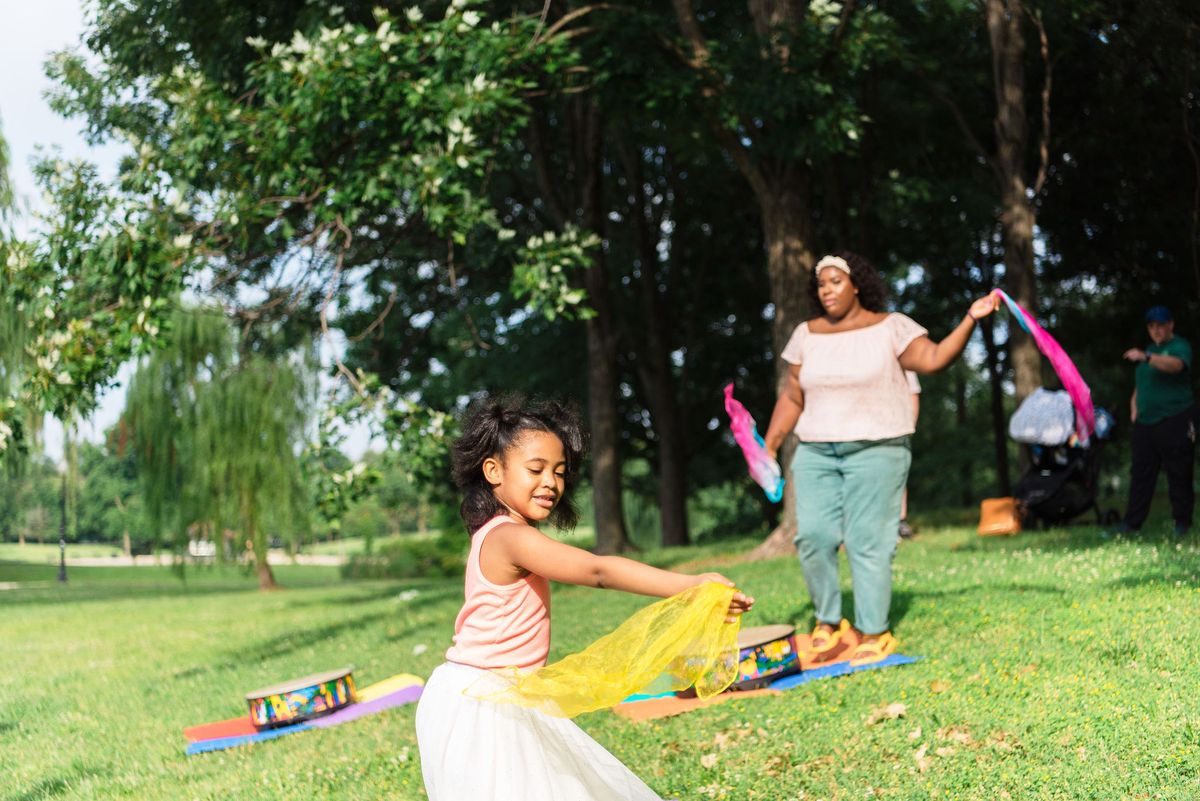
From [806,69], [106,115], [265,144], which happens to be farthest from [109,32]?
[806,69]

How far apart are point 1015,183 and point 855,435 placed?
10927mm

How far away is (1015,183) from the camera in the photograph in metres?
16.9

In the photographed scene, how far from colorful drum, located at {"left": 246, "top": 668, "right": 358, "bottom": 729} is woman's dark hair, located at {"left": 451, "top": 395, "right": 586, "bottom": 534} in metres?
4.65

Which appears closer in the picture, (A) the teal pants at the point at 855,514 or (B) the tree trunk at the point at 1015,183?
(A) the teal pants at the point at 855,514

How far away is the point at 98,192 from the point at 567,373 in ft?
50.8

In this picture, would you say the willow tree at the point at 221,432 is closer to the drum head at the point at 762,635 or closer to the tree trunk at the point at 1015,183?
the tree trunk at the point at 1015,183

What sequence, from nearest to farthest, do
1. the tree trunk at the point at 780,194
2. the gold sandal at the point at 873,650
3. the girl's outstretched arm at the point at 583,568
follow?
the girl's outstretched arm at the point at 583,568
the gold sandal at the point at 873,650
the tree trunk at the point at 780,194

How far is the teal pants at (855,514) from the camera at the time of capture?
7512 millimetres

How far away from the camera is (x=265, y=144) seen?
489 inches

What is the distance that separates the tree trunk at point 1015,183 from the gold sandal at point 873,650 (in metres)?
9.59

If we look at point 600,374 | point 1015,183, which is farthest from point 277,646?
point 1015,183

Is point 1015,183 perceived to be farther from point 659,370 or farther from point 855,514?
point 855,514

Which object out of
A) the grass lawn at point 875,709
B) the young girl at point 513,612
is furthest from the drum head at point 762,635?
the young girl at point 513,612

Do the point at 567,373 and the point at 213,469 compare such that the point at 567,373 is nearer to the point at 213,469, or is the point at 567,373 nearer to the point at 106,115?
the point at 213,469
